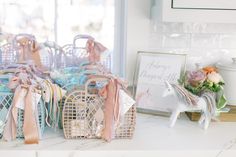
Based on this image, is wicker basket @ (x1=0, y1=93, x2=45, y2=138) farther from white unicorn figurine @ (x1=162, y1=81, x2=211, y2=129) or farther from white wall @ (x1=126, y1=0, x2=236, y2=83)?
white wall @ (x1=126, y1=0, x2=236, y2=83)

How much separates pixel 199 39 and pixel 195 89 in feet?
1.20

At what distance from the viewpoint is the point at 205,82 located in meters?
1.44

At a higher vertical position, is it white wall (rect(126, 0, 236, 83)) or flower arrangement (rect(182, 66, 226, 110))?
white wall (rect(126, 0, 236, 83))

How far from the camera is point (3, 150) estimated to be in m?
1.10

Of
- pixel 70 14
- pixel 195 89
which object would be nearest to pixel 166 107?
pixel 195 89

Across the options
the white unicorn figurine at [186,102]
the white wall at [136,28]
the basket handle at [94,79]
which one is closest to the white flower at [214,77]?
the white unicorn figurine at [186,102]

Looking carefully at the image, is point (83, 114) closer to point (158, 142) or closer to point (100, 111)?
point (100, 111)

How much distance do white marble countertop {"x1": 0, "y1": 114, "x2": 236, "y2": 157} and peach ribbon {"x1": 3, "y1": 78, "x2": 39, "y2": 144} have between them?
3cm

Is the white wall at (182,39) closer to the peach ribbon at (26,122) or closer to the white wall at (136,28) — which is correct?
the white wall at (136,28)

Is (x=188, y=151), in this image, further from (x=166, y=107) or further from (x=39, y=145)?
(x=39, y=145)

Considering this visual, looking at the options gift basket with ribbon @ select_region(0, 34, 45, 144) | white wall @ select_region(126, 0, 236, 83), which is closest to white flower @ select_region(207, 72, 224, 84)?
white wall @ select_region(126, 0, 236, 83)

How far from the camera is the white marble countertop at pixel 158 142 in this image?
114 cm

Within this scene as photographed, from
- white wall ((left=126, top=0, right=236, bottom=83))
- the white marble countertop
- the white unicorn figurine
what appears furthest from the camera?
white wall ((left=126, top=0, right=236, bottom=83))

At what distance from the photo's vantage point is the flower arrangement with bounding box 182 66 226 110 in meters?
1.43
